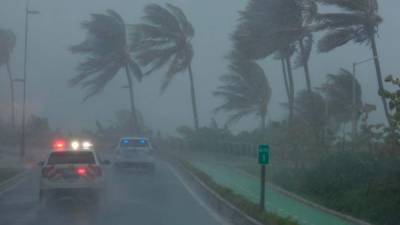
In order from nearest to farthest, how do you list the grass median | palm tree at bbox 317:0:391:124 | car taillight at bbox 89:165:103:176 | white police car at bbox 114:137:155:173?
the grass median, car taillight at bbox 89:165:103:176, palm tree at bbox 317:0:391:124, white police car at bbox 114:137:155:173

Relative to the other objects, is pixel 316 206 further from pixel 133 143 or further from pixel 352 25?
pixel 133 143

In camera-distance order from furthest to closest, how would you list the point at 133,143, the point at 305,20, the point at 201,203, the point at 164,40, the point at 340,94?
the point at 164,40 → the point at 340,94 → the point at 133,143 → the point at 305,20 → the point at 201,203

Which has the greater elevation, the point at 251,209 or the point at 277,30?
the point at 277,30

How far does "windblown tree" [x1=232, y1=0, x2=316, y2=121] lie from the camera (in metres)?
35.7

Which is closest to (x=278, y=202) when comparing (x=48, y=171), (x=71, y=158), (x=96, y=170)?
(x=96, y=170)

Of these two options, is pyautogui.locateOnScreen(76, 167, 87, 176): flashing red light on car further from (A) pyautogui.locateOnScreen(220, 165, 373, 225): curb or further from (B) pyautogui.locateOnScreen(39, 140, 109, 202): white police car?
(A) pyautogui.locateOnScreen(220, 165, 373, 225): curb

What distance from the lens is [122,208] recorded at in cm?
2156

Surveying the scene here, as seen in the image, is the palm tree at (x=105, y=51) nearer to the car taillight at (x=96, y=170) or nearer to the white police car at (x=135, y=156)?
the white police car at (x=135, y=156)

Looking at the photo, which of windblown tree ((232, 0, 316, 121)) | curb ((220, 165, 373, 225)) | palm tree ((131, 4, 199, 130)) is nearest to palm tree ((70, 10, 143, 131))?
palm tree ((131, 4, 199, 130))

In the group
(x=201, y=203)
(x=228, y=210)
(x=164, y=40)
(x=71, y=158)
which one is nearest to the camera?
(x=228, y=210)

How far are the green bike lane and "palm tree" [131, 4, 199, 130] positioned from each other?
23084 millimetres

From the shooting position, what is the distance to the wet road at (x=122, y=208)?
735 inches

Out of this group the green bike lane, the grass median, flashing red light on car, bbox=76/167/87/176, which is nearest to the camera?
the grass median

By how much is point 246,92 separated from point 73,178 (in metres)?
36.1
